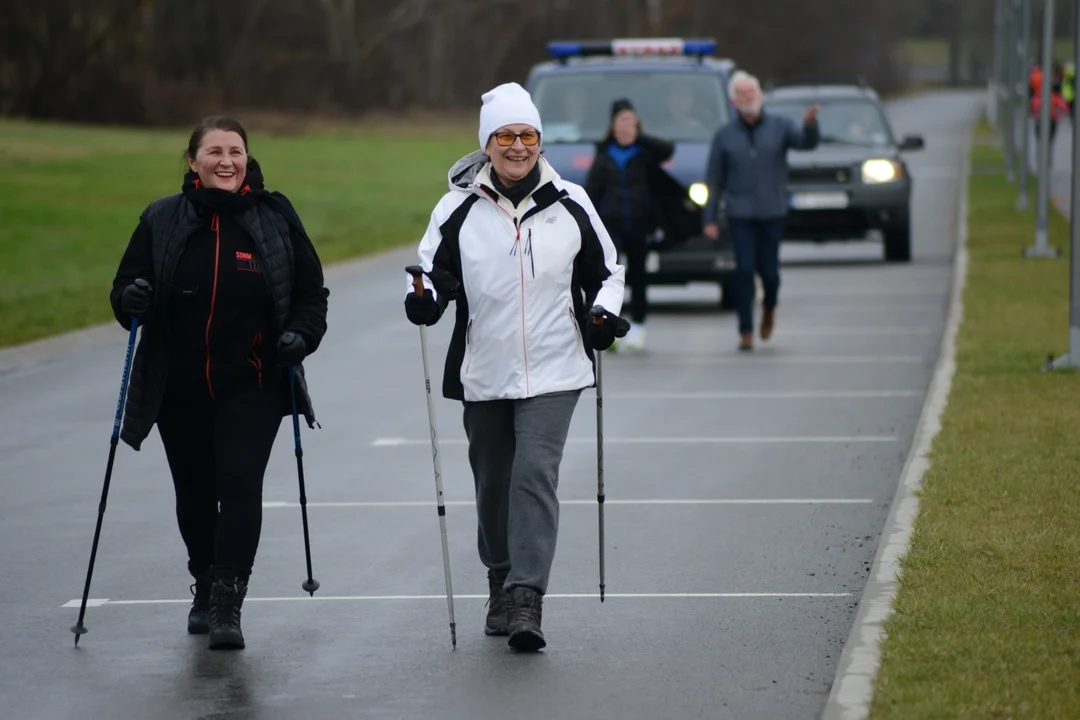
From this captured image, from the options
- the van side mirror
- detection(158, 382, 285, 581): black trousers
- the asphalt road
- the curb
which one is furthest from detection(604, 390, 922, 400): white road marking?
the van side mirror

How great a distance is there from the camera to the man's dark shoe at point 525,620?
7.02m

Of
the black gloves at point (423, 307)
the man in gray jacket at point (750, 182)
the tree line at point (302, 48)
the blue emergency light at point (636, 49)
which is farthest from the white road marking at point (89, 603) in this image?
the tree line at point (302, 48)

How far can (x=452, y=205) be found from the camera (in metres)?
7.26

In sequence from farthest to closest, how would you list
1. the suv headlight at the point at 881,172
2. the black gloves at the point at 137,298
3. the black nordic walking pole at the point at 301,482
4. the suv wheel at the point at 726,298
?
the suv headlight at the point at 881,172 → the suv wheel at the point at 726,298 → the black nordic walking pole at the point at 301,482 → the black gloves at the point at 137,298

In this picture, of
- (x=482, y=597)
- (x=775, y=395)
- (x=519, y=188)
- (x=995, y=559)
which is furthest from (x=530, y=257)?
(x=775, y=395)

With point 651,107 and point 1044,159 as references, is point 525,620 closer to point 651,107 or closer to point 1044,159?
point 651,107

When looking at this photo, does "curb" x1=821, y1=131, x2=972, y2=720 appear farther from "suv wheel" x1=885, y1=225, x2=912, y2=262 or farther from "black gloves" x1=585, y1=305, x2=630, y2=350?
"suv wheel" x1=885, y1=225, x2=912, y2=262

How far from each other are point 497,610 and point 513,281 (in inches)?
43.5

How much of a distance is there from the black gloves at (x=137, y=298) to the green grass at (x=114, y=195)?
1.44 meters

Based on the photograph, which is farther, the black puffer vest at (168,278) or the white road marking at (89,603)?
the white road marking at (89,603)

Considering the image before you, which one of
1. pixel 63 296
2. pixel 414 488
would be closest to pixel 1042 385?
pixel 414 488

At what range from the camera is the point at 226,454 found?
283 inches

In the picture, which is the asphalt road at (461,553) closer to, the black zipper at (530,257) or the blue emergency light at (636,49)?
the black zipper at (530,257)

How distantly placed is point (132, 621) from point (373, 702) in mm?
1537
